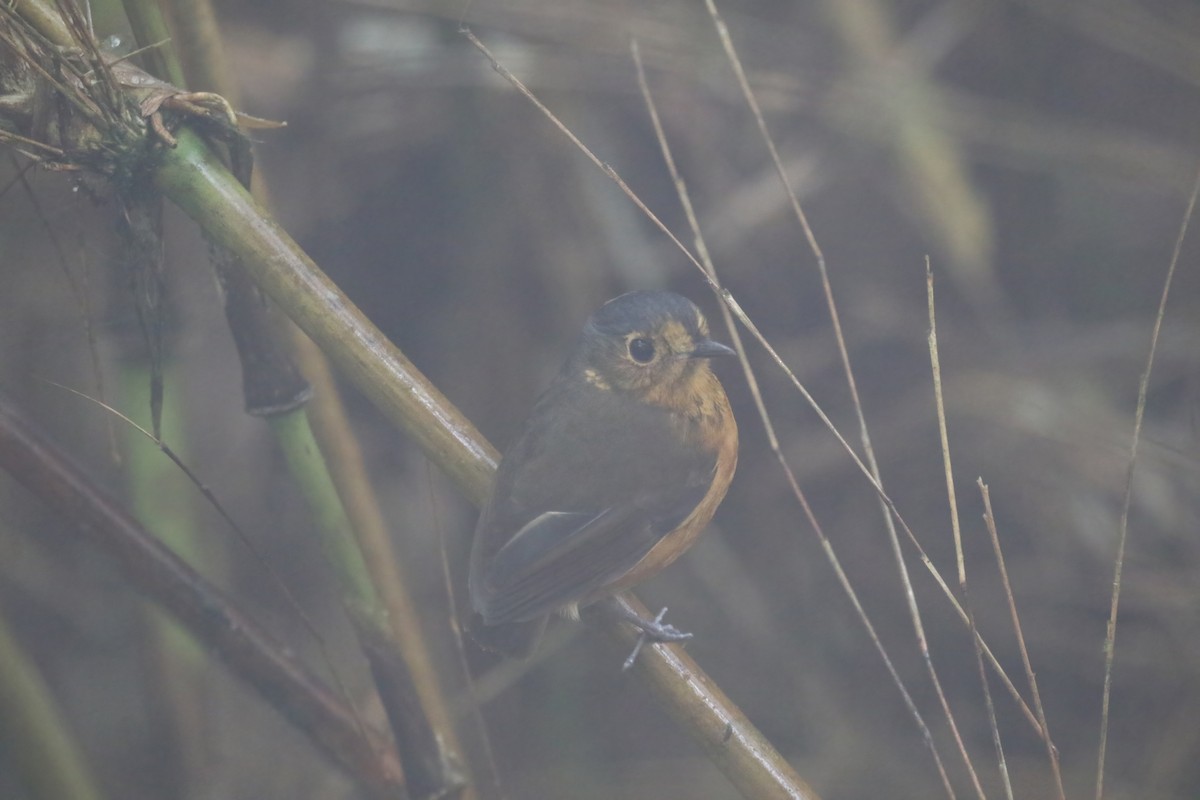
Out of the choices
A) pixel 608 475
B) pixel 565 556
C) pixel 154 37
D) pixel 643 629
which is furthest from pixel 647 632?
pixel 154 37

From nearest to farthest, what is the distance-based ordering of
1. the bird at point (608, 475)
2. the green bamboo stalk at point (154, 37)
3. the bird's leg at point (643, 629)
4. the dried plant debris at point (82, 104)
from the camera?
the dried plant debris at point (82, 104) → the green bamboo stalk at point (154, 37) → the bird's leg at point (643, 629) → the bird at point (608, 475)

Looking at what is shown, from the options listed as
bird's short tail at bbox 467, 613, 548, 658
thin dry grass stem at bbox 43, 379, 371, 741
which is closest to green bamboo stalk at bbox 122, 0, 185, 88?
thin dry grass stem at bbox 43, 379, 371, 741

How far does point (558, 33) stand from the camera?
6.89 feet

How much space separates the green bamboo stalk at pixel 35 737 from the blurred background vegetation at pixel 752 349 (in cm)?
2

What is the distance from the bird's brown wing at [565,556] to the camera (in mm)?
1706

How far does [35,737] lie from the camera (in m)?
1.47

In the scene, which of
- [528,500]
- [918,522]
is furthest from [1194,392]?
[528,500]

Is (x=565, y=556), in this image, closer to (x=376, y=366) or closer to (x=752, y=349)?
(x=376, y=366)

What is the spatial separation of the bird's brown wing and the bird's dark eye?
0.27m

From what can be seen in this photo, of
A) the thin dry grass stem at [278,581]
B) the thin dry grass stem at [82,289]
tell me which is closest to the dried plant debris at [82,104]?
the thin dry grass stem at [82,289]

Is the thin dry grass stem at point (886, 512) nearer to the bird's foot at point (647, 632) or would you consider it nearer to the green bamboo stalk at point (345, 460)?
the bird's foot at point (647, 632)

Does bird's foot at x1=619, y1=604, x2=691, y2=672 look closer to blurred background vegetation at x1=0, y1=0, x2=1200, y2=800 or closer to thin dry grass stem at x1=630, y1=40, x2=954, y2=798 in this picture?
blurred background vegetation at x1=0, y1=0, x2=1200, y2=800

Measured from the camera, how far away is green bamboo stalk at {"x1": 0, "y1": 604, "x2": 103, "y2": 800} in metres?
1.45

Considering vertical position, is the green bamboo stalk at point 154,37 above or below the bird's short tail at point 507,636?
above
